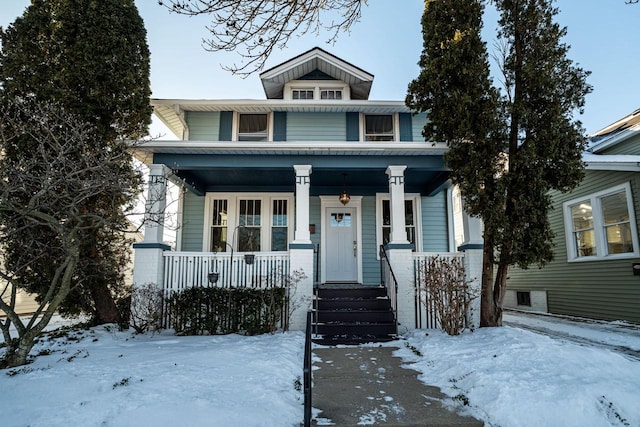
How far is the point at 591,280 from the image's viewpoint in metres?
9.11

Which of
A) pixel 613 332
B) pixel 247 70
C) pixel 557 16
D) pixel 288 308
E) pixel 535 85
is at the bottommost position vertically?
pixel 613 332

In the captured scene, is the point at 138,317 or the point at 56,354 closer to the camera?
the point at 56,354

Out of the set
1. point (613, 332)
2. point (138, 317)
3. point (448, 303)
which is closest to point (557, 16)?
point (448, 303)

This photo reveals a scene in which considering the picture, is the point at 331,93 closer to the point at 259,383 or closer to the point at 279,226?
the point at 279,226

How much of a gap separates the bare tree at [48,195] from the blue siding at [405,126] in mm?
6516

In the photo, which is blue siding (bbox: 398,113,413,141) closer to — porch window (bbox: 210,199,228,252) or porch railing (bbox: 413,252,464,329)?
porch railing (bbox: 413,252,464,329)

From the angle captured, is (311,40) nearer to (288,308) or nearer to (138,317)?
(288,308)

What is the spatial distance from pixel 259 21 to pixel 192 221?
6.56 meters

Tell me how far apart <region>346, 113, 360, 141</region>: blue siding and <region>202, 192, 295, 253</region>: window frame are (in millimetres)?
2212

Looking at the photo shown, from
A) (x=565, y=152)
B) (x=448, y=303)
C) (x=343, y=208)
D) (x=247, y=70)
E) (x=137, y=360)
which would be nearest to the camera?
(x=247, y=70)

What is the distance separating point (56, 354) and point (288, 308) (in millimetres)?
3706

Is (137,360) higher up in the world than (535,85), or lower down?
lower down

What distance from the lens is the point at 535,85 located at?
6.29 meters

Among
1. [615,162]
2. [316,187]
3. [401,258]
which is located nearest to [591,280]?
[615,162]
